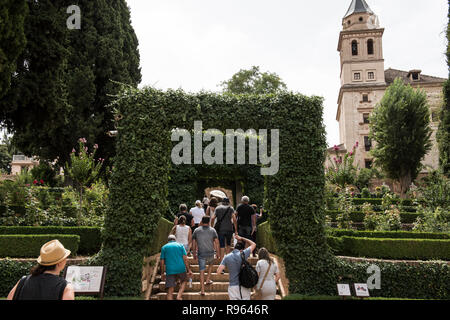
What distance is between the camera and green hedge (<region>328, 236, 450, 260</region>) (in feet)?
31.4

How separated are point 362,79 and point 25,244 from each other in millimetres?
43887

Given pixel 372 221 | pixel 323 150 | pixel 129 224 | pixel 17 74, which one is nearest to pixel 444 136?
pixel 372 221

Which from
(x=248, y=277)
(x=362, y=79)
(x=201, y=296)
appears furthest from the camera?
(x=362, y=79)

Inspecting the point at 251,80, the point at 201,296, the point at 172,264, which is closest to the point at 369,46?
the point at 251,80

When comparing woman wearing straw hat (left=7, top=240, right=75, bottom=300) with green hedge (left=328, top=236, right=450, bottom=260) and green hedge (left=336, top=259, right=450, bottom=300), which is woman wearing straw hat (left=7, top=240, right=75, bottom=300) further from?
green hedge (left=328, top=236, right=450, bottom=260)

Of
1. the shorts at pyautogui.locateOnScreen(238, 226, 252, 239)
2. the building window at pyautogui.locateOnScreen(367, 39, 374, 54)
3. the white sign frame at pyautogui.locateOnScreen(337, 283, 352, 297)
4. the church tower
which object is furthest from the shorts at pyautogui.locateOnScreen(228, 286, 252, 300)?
the building window at pyautogui.locateOnScreen(367, 39, 374, 54)

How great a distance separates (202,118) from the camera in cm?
902

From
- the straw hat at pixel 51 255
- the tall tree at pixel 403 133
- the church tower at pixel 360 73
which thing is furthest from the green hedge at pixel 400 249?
the church tower at pixel 360 73

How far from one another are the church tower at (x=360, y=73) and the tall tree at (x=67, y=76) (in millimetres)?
28126

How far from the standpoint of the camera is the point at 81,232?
33.1 ft

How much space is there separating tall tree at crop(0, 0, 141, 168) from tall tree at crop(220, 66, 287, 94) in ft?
40.0

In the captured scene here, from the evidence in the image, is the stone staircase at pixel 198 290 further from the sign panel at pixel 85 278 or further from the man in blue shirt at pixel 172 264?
the sign panel at pixel 85 278

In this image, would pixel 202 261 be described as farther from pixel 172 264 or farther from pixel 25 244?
pixel 25 244

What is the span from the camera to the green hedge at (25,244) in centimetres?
882
